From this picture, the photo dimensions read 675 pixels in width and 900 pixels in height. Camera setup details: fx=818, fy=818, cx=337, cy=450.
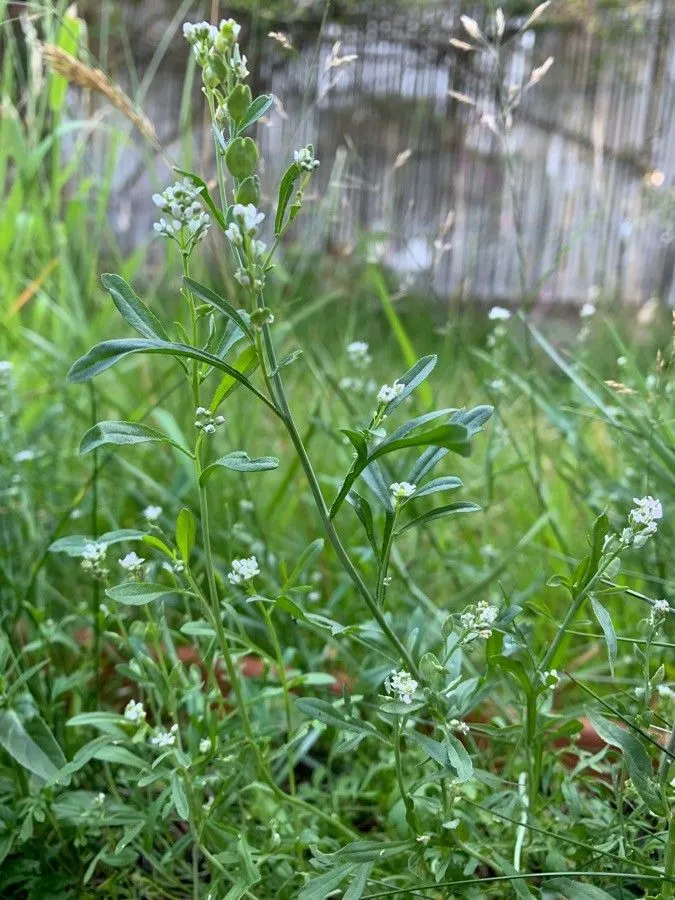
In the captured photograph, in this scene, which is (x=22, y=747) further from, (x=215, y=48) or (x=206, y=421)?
(x=215, y=48)

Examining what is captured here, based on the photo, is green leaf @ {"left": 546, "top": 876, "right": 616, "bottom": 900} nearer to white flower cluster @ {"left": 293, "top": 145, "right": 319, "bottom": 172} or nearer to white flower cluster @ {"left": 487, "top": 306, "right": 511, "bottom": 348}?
white flower cluster @ {"left": 293, "top": 145, "right": 319, "bottom": 172}

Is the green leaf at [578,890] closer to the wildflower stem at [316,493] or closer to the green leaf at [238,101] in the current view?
the wildflower stem at [316,493]

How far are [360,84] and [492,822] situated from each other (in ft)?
13.6

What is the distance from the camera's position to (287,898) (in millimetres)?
599

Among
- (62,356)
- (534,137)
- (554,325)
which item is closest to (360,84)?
(534,137)

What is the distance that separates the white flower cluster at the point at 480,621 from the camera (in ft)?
1.75

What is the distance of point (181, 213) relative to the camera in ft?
1.62

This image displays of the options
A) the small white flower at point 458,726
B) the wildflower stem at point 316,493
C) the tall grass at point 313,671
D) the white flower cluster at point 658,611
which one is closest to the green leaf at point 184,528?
the tall grass at point 313,671

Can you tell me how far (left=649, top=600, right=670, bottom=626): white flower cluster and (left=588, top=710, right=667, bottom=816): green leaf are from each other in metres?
0.08

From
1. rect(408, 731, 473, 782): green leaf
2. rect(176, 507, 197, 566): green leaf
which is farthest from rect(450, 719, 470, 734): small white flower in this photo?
rect(176, 507, 197, 566): green leaf

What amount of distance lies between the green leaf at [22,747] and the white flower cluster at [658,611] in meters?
0.48

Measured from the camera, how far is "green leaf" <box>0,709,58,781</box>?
657 mm

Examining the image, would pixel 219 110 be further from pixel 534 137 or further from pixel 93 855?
pixel 534 137

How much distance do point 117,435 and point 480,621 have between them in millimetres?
263
